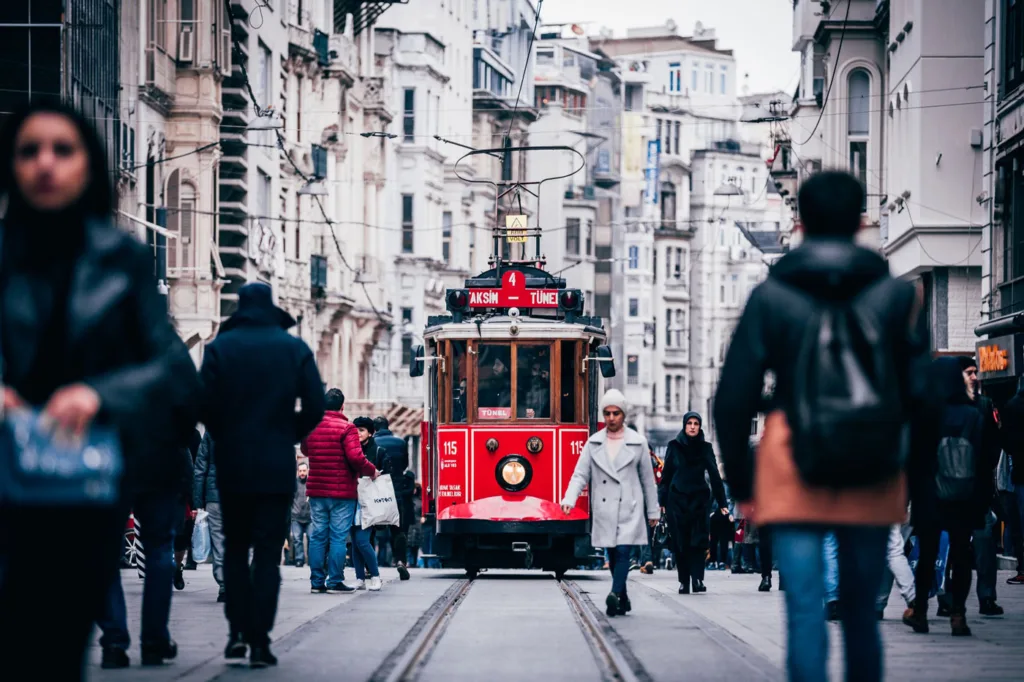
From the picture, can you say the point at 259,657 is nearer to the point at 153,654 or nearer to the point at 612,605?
the point at 153,654

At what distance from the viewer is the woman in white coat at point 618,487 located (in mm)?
14891

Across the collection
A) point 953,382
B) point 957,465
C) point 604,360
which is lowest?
point 957,465

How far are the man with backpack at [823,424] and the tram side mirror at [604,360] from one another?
56.1 feet

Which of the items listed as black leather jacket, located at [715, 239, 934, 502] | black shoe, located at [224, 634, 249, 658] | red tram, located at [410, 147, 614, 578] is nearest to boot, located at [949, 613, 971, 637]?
black shoe, located at [224, 634, 249, 658]

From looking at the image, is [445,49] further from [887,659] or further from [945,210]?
[887,659]

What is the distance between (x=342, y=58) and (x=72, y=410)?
52.2 meters

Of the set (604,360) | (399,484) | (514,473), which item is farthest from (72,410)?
(399,484)

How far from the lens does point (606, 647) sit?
12.2m

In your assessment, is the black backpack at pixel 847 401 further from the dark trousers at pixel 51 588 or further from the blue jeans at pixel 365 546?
the blue jeans at pixel 365 546

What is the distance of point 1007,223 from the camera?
28688mm


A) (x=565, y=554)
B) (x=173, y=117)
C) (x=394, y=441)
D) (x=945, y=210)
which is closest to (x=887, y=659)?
(x=565, y=554)

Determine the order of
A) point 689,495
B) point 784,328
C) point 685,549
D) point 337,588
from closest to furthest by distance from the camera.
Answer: point 784,328 → point 337,588 → point 685,549 → point 689,495

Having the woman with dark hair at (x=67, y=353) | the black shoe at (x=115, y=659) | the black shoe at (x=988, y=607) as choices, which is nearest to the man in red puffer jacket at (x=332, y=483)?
the black shoe at (x=988, y=607)

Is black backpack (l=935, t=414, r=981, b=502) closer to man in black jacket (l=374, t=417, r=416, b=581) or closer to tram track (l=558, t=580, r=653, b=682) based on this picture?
tram track (l=558, t=580, r=653, b=682)
